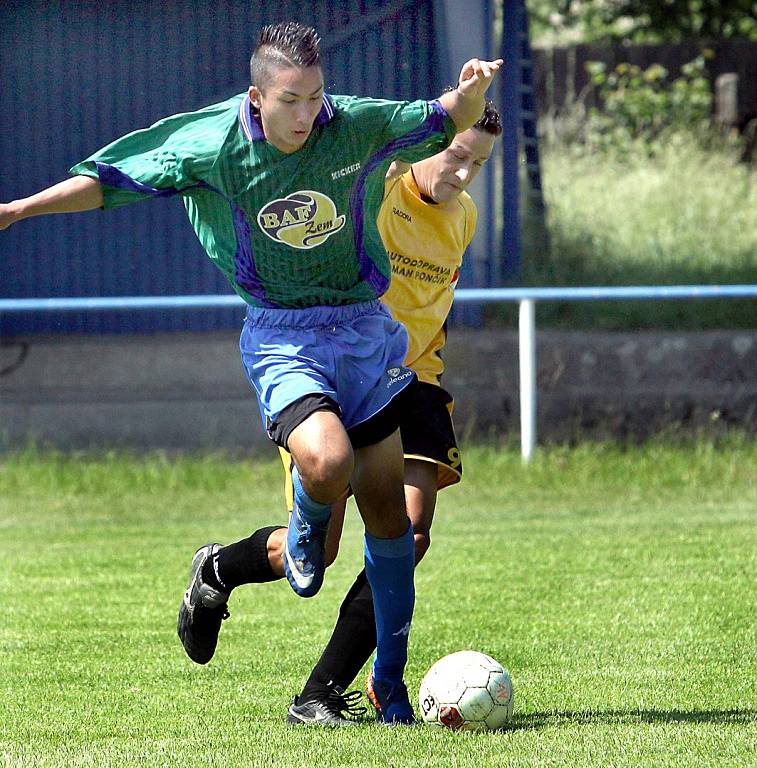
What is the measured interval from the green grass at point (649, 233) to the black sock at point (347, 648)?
8296 millimetres

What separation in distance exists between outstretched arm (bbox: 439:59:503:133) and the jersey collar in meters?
0.34

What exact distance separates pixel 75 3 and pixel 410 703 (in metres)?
9.67

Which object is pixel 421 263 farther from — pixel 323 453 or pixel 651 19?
pixel 651 19

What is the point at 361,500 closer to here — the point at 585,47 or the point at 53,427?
the point at 53,427

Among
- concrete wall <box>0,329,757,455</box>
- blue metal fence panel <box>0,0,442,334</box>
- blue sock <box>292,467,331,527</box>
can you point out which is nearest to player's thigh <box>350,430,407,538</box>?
blue sock <box>292,467,331,527</box>

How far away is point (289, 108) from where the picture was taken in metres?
4.20

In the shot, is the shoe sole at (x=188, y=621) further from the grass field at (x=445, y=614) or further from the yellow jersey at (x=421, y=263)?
the yellow jersey at (x=421, y=263)

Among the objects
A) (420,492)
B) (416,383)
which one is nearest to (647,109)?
(416,383)

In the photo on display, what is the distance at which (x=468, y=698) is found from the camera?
14.6 ft

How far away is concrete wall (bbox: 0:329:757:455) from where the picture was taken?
11727 mm

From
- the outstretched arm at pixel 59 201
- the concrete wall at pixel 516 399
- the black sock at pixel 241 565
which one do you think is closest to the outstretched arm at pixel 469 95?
the outstretched arm at pixel 59 201

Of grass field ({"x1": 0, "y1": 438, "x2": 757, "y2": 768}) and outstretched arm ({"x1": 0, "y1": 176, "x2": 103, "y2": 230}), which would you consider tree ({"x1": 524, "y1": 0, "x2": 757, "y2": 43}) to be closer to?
grass field ({"x1": 0, "y1": 438, "x2": 757, "y2": 768})

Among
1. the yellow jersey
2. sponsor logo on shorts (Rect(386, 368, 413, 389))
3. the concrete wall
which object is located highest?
the yellow jersey

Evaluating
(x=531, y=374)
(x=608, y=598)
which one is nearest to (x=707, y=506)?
(x=531, y=374)
